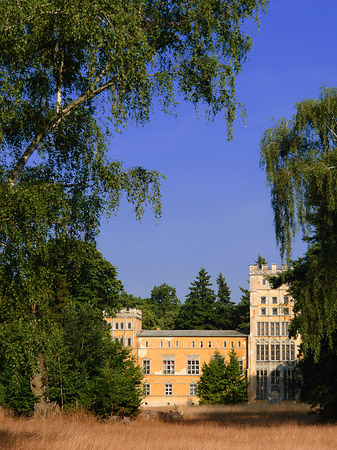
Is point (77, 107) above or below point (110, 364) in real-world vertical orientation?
above

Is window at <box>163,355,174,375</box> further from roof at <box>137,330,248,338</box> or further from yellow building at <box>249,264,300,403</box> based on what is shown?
yellow building at <box>249,264,300,403</box>

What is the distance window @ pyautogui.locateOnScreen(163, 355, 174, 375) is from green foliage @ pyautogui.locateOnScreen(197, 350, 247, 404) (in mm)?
9561

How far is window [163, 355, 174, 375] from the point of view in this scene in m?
69.6

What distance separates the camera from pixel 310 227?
18938mm

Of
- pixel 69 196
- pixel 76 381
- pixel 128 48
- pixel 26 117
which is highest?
pixel 128 48

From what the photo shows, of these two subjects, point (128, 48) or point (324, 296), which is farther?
point (324, 296)

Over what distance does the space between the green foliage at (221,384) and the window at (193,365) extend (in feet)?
29.3

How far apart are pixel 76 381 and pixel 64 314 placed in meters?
5.04

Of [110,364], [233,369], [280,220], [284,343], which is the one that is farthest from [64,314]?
[284,343]

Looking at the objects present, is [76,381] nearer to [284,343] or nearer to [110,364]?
[110,364]

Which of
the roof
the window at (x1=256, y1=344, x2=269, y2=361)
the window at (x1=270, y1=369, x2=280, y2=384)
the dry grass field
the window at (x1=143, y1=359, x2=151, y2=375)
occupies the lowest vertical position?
the dry grass field

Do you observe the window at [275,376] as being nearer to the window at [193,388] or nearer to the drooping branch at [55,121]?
the window at [193,388]

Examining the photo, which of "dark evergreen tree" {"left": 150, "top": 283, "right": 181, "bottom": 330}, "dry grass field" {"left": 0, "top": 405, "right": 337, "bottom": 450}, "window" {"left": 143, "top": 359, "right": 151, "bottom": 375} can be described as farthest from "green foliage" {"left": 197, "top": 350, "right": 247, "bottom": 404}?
"dark evergreen tree" {"left": 150, "top": 283, "right": 181, "bottom": 330}

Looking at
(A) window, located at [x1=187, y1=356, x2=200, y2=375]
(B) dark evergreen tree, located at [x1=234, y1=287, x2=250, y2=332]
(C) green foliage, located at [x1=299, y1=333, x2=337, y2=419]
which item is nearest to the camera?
(C) green foliage, located at [x1=299, y1=333, x2=337, y2=419]
